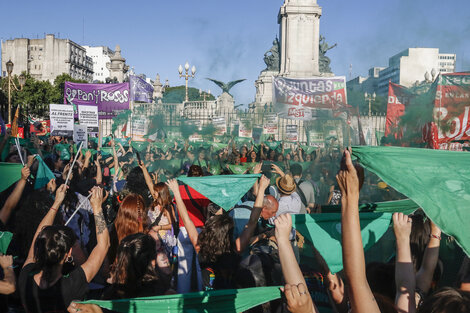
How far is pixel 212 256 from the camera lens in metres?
3.49

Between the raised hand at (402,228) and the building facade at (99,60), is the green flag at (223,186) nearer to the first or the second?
the raised hand at (402,228)

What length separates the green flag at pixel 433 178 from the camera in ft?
8.57

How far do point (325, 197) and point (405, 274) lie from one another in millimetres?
5671

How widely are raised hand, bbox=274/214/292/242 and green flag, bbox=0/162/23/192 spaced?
3.44m

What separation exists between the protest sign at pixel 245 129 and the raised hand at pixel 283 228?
449 inches

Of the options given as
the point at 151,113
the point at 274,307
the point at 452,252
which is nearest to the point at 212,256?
the point at 274,307

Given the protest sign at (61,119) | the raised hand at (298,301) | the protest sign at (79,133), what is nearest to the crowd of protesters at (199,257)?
the raised hand at (298,301)

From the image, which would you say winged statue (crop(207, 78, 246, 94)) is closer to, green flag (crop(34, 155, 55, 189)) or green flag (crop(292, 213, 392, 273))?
green flag (crop(34, 155, 55, 189))

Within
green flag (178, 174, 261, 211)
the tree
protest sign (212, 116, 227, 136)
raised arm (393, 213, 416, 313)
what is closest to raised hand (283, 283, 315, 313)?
raised arm (393, 213, 416, 313)

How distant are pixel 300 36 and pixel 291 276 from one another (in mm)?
30960

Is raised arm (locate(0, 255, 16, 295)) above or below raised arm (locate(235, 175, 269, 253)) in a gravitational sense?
below

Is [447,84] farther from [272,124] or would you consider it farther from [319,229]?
[319,229]

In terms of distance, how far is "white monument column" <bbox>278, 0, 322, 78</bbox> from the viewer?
31047 mm

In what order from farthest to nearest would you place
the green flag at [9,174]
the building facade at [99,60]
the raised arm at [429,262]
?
the building facade at [99,60]
the green flag at [9,174]
the raised arm at [429,262]
